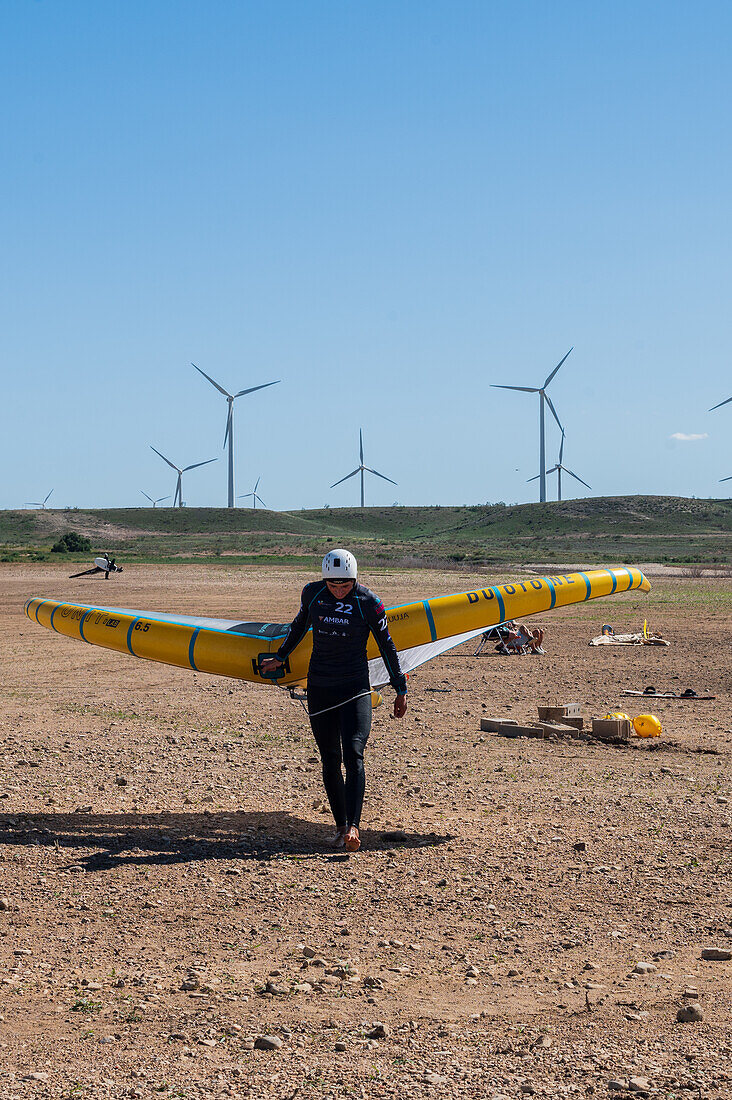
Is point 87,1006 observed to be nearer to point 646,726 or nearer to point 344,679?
point 344,679

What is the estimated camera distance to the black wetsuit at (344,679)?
331 inches

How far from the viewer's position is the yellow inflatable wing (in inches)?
410

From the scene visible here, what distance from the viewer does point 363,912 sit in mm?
7020

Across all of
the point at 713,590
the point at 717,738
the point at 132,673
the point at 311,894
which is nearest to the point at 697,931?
the point at 311,894

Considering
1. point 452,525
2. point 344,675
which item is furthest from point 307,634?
point 452,525

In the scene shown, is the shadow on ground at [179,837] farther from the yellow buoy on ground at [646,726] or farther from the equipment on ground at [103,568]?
the equipment on ground at [103,568]

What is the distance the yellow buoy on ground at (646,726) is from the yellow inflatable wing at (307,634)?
106 inches

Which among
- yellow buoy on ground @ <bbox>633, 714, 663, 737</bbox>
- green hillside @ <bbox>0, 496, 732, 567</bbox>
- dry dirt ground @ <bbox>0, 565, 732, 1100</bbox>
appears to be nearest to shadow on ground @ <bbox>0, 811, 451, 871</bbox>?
dry dirt ground @ <bbox>0, 565, 732, 1100</bbox>

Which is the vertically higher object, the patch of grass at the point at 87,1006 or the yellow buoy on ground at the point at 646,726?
the yellow buoy on ground at the point at 646,726

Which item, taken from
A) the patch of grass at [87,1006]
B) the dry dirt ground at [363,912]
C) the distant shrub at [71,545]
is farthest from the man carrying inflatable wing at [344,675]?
the distant shrub at [71,545]

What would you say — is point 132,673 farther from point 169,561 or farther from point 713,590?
point 169,561

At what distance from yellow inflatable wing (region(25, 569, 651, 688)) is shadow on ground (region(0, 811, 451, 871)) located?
1.58 meters

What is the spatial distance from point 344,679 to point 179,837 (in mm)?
1907

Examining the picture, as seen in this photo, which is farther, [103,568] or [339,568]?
[103,568]
